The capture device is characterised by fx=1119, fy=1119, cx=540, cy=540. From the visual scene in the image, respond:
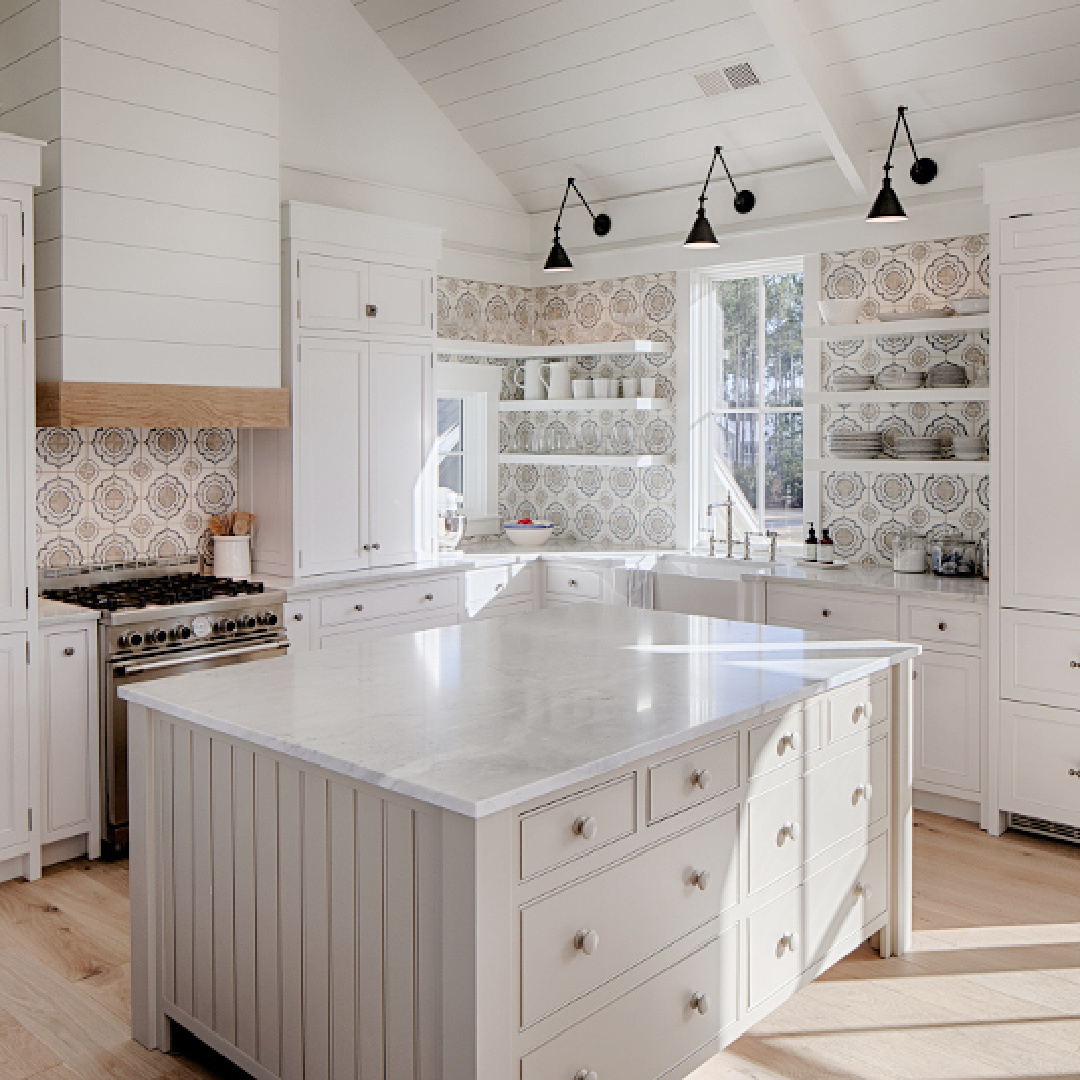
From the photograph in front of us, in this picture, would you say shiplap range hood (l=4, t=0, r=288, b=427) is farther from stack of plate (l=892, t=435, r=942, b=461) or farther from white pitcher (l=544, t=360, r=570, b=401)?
stack of plate (l=892, t=435, r=942, b=461)

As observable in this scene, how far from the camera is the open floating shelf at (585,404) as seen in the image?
5922 millimetres

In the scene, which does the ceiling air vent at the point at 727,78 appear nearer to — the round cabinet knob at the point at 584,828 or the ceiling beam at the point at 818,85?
the ceiling beam at the point at 818,85

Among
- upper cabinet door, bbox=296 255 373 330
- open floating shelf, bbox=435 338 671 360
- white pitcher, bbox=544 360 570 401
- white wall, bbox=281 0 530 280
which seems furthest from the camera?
white pitcher, bbox=544 360 570 401

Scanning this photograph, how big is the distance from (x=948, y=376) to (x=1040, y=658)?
1296mm

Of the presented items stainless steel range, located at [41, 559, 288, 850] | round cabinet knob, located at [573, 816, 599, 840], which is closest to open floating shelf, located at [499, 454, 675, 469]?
stainless steel range, located at [41, 559, 288, 850]

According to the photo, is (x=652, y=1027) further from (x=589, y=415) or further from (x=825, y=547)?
(x=589, y=415)

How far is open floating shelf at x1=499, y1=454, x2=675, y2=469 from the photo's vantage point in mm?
5980

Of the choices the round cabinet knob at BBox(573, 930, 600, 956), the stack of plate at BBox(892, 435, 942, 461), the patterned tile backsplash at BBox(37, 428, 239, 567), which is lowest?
the round cabinet knob at BBox(573, 930, 600, 956)

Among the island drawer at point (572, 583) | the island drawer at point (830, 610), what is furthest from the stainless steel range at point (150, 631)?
the island drawer at point (830, 610)

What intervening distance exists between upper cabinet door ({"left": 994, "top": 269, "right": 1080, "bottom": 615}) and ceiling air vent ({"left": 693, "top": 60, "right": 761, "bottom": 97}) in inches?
61.0

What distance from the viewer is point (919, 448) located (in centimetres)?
485

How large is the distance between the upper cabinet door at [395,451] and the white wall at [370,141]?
894 mm

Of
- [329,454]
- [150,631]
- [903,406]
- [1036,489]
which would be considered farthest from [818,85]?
[150,631]

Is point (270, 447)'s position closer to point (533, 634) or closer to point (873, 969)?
point (533, 634)
